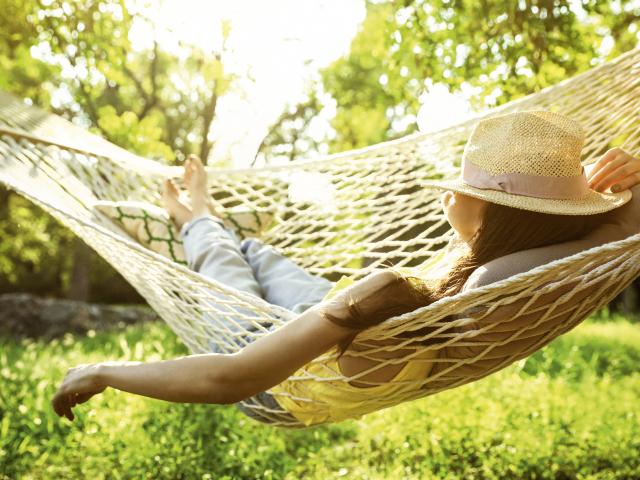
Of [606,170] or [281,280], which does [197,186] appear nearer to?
[281,280]

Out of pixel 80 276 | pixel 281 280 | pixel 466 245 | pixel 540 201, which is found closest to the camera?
pixel 540 201

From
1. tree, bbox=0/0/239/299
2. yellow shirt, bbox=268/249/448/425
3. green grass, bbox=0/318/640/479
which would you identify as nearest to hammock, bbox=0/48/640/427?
yellow shirt, bbox=268/249/448/425

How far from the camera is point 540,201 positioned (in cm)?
106

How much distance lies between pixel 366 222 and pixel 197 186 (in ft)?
1.71

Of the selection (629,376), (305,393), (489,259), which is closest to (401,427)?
(305,393)

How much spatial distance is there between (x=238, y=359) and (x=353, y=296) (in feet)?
0.60

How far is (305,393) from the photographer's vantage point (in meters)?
1.24

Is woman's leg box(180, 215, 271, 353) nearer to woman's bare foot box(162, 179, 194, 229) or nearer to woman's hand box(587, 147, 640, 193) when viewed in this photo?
woman's bare foot box(162, 179, 194, 229)

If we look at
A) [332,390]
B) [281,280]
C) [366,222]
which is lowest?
[332,390]

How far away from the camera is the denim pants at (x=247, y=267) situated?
1.65m

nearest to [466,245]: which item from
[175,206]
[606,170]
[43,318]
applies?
[606,170]

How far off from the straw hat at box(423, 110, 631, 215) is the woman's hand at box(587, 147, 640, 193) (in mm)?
74

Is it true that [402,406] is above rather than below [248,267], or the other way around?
below

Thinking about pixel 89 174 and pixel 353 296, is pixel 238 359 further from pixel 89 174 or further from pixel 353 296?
pixel 89 174
